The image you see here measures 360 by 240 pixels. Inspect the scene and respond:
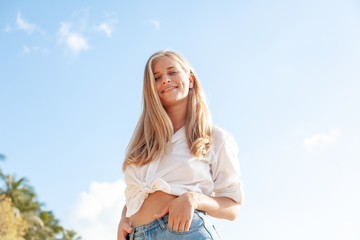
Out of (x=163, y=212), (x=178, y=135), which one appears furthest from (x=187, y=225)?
(x=178, y=135)

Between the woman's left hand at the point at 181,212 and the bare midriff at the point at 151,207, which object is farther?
the bare midriff at the point at 151,207

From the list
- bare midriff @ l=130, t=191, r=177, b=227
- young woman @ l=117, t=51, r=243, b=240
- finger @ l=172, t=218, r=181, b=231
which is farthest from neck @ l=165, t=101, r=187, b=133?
finger @ l=172, t=218, r=181, b=231

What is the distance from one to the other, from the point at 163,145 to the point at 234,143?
458mm

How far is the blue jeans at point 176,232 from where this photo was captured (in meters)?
2.27

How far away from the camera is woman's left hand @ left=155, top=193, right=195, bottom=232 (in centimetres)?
225

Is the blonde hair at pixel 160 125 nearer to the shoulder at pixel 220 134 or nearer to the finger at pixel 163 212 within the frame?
the shoulder at pixel 220 134

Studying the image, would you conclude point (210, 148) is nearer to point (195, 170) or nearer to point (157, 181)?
point (195, 170)

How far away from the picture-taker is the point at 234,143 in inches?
111

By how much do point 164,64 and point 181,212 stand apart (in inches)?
44.7

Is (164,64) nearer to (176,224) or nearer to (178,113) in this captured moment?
(178,113)

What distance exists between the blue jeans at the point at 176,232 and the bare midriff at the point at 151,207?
0.06 meters

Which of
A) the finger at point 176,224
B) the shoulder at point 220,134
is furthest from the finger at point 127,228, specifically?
the shoulder at point 220,134

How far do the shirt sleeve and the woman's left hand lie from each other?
34cm

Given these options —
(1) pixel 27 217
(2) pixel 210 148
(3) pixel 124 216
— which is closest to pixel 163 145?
(2) pixel 210 148
